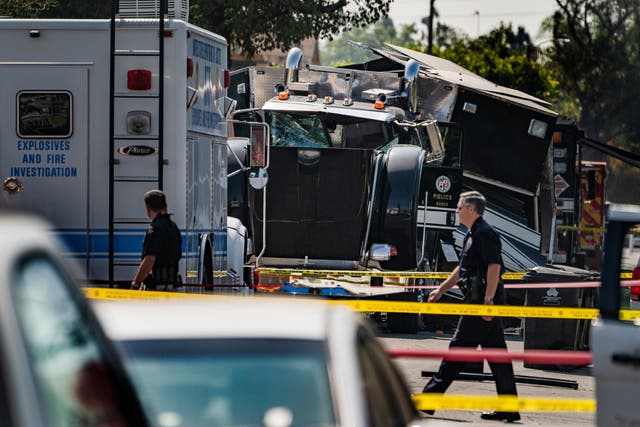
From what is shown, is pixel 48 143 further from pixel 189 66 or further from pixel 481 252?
pixel 481 252

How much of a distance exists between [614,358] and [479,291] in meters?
4.61

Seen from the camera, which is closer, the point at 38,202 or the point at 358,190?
the point at 38,202

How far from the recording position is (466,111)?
21.5 m

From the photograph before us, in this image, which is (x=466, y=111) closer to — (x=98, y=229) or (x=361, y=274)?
(x=361, y=274)

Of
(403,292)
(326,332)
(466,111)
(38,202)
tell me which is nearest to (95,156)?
(38,202)

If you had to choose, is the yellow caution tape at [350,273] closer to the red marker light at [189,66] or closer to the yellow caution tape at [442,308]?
the yellow caution tape at [442,308]

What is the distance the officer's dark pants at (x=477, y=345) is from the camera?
10859 millimetres

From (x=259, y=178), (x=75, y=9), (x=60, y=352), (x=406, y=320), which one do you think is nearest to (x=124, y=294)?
(x=259, y=178)

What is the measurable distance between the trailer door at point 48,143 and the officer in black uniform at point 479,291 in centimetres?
324

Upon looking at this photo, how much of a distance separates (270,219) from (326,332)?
562 inches

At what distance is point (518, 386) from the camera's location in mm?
13867

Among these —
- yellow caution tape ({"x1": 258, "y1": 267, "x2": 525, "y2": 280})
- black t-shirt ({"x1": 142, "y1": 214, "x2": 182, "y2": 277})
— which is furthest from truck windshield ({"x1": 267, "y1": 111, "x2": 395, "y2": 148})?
black t-shirt ({"x1": 142, "y1": 214, "x2": 182, "y2": 277})

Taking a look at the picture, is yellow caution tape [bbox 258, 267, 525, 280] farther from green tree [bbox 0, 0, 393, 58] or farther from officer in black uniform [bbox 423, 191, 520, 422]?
green tree [bbox 0, 0, 393, 58]

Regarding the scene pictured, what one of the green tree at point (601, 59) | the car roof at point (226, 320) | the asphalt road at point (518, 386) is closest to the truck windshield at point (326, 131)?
the asphalt road at point (518, 386)
